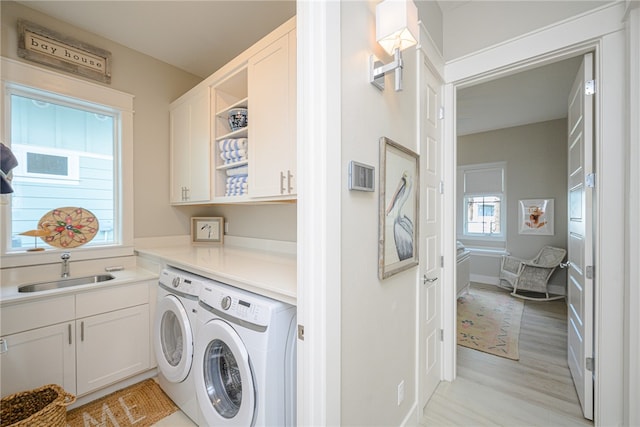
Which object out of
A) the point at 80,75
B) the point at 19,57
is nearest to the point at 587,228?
the point at 80,75

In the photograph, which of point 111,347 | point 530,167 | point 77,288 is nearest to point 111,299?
point 77,288

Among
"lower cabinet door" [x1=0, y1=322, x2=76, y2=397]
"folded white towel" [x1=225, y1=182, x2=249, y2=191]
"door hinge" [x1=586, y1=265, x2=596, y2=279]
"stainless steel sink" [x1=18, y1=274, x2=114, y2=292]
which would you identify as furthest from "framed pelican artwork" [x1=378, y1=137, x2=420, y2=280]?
"stainless steel sink" [x1=18, y1=274, x2=114, y2=292]

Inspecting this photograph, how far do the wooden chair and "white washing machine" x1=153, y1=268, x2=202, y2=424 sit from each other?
4632mm

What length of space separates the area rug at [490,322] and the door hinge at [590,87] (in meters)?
2.15

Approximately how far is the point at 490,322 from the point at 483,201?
2.83 meters

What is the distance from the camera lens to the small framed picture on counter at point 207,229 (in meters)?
2.89

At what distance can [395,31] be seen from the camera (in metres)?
1.12

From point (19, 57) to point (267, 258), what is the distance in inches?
91.0

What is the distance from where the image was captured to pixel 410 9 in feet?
3.55

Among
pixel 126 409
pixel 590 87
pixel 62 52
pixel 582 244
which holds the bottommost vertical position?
pixel 126 409

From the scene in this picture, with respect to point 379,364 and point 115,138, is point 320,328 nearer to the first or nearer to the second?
point 379,364

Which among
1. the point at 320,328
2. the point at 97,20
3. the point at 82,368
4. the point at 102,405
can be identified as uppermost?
the point at 97,20

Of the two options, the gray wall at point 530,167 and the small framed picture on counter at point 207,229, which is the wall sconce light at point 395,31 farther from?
the gray wall at point 530,167

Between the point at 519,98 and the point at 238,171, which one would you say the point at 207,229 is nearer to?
the point at 238,171
